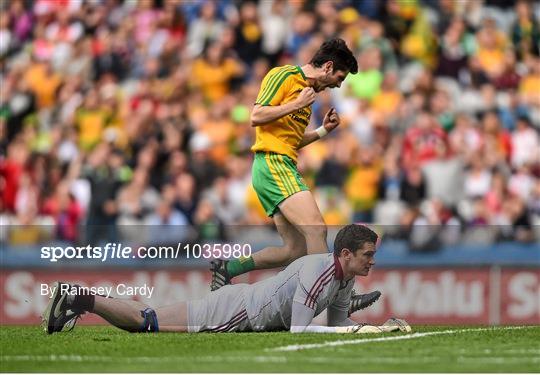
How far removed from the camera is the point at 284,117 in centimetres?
1205

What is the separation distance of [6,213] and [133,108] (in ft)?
6.90

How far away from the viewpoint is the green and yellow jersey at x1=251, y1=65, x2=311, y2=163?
11.9 m

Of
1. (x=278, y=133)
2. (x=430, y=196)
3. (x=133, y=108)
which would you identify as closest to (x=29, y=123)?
(x=133, y=108)

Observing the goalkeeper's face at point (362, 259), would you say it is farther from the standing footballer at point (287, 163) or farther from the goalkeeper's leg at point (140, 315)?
the goalkeeper's leg at point (140, 315)

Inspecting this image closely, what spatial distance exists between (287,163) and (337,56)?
869 millimetres

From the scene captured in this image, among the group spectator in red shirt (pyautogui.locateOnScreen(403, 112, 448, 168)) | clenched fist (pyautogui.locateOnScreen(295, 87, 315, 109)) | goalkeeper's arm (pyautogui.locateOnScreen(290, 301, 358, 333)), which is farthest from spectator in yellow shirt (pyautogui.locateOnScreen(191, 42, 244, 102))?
goalkeeper's arm (pyautogui.locateOnScreen(290, 301, 358, 333))

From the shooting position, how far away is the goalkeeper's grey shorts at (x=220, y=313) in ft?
37.6

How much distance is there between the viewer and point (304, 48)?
65.1ft

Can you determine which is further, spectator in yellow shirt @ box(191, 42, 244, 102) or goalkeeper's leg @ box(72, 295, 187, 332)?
spectator in yellow shirt @ box(191, 42, 244, 102)

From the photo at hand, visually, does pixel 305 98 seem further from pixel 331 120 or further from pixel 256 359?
pixel 256 359

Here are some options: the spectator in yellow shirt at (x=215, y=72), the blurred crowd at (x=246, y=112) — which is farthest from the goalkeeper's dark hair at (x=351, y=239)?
the spectator in yellow shirt at (x=215, y=72)

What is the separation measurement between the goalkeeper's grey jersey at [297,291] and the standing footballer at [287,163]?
1.25 feet

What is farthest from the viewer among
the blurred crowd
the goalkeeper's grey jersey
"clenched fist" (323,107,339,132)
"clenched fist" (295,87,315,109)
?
the blurred crowd

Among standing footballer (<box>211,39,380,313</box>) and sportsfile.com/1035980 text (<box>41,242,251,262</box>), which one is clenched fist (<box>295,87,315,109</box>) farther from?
sportsfile.com/1035980 text (<box>41,242,251,262</box>)
